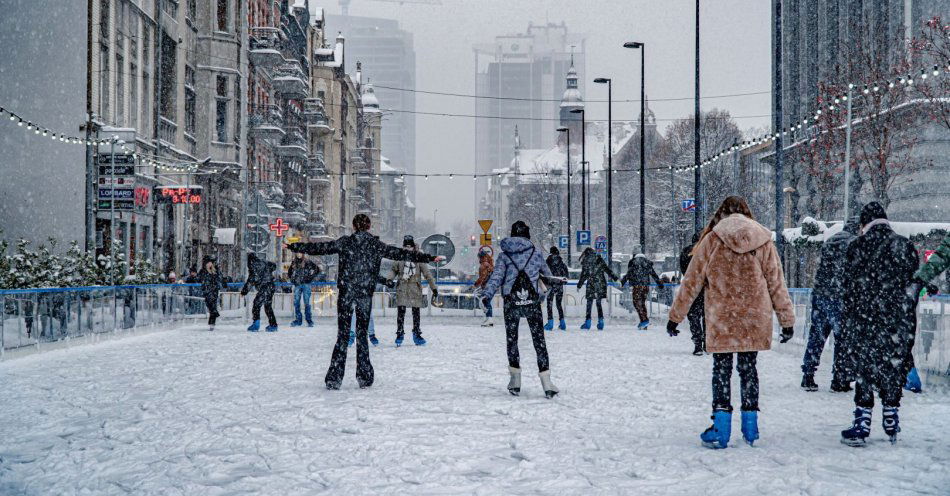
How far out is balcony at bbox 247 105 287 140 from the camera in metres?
44.1

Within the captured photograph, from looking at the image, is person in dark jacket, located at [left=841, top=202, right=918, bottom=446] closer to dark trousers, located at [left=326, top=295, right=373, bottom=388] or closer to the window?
dark trousers, located at [left=326, top=295, right=373, bottom=388]

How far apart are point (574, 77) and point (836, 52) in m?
114

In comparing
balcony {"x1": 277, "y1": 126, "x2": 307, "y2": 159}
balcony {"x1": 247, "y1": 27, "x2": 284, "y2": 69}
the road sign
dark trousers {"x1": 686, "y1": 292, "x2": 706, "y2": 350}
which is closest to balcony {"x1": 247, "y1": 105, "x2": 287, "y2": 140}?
balcony {"x1": 247, "y1": 27, "x2": 284, "y2": 69}

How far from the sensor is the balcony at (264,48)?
143 ft

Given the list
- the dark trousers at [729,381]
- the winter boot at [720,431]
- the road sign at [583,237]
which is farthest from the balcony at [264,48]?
the winter boot at [720,431]

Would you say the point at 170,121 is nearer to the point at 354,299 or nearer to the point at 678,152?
the point at 354,299

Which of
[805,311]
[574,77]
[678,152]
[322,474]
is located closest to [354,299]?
[322,474]

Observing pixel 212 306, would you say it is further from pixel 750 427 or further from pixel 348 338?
pixel 750 427

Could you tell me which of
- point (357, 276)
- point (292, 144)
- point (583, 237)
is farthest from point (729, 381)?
point (292, 144)

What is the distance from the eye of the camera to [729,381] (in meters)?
6.82

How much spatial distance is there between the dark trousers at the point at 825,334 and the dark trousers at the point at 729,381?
3238 millimetres

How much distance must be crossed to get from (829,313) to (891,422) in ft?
10.6

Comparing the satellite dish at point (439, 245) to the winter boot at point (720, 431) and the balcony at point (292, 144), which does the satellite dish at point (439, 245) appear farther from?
the balcony at point (292, 144)

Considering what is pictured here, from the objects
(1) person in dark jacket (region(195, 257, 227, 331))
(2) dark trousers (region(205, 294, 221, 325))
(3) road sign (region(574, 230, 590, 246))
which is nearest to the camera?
(1) person in dark jacket (region(195, 257, 227, 331))
